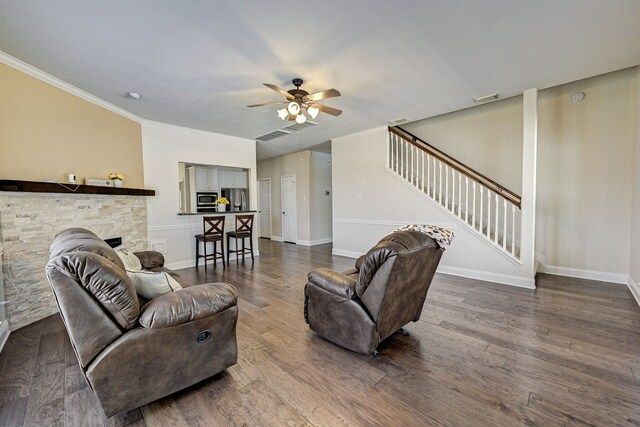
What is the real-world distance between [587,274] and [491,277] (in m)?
1.40

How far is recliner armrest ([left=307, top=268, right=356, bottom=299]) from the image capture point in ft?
6.59

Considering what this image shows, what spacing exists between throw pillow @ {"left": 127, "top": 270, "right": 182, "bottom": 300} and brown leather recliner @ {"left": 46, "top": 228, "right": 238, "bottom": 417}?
13 centimetres

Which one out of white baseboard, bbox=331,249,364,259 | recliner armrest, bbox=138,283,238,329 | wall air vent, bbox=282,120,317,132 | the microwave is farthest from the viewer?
the microwave

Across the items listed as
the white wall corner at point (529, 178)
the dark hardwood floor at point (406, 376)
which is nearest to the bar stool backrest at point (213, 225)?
the dark hardwood floor at point (406, 376)

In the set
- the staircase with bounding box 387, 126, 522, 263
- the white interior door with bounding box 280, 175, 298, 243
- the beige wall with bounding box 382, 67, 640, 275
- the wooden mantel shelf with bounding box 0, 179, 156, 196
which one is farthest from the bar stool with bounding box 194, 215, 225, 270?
the beige wall with bounding box 382, 67, 640, 275

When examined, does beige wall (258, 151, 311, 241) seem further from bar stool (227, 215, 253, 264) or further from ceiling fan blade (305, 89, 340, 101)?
ceiling fan blade (305, 89, 340, 101)

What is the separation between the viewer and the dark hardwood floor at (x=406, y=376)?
147 cm

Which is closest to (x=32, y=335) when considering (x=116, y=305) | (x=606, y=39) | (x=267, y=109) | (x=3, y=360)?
(x=3, y=360)

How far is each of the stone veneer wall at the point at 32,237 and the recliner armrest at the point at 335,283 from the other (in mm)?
2866

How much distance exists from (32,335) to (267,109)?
361cm

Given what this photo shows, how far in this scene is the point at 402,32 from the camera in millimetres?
2252

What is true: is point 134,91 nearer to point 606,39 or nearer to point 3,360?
point 3,360

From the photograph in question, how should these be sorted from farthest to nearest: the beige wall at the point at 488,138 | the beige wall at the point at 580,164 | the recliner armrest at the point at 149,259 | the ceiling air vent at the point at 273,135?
the ceiling air vent at the point at 273,135, the beige wall at the point at 488,138, the beige wall at the point at 580,164, the recliner armrest at the point at 149,259

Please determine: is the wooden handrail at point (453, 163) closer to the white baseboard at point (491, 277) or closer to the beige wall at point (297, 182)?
the white baseboard at point (491, 277)
